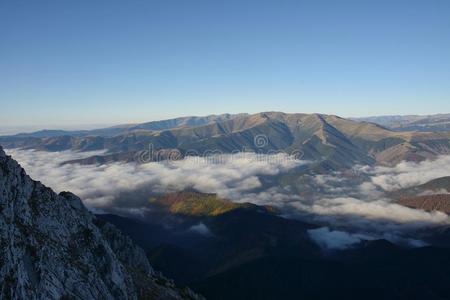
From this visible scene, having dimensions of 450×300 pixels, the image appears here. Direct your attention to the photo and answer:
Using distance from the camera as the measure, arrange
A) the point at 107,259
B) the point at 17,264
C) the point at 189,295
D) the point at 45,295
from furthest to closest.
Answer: the point at 189,295
the point at 107,259
the point at 45,295
the point at 17,264

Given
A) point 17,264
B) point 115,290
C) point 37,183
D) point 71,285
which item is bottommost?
point 115,290

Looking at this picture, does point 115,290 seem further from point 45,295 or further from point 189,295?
point 189,295

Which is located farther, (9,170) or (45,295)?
(9,170)

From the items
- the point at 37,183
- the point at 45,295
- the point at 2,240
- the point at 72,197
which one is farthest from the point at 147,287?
the point at 2,240

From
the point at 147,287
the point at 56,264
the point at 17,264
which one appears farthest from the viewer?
the point at 147,287

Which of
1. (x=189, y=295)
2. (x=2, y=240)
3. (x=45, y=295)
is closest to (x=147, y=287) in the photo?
(x=189, y=295)

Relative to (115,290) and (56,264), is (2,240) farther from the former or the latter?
(115,290)

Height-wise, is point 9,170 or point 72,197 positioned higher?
point 9,170
